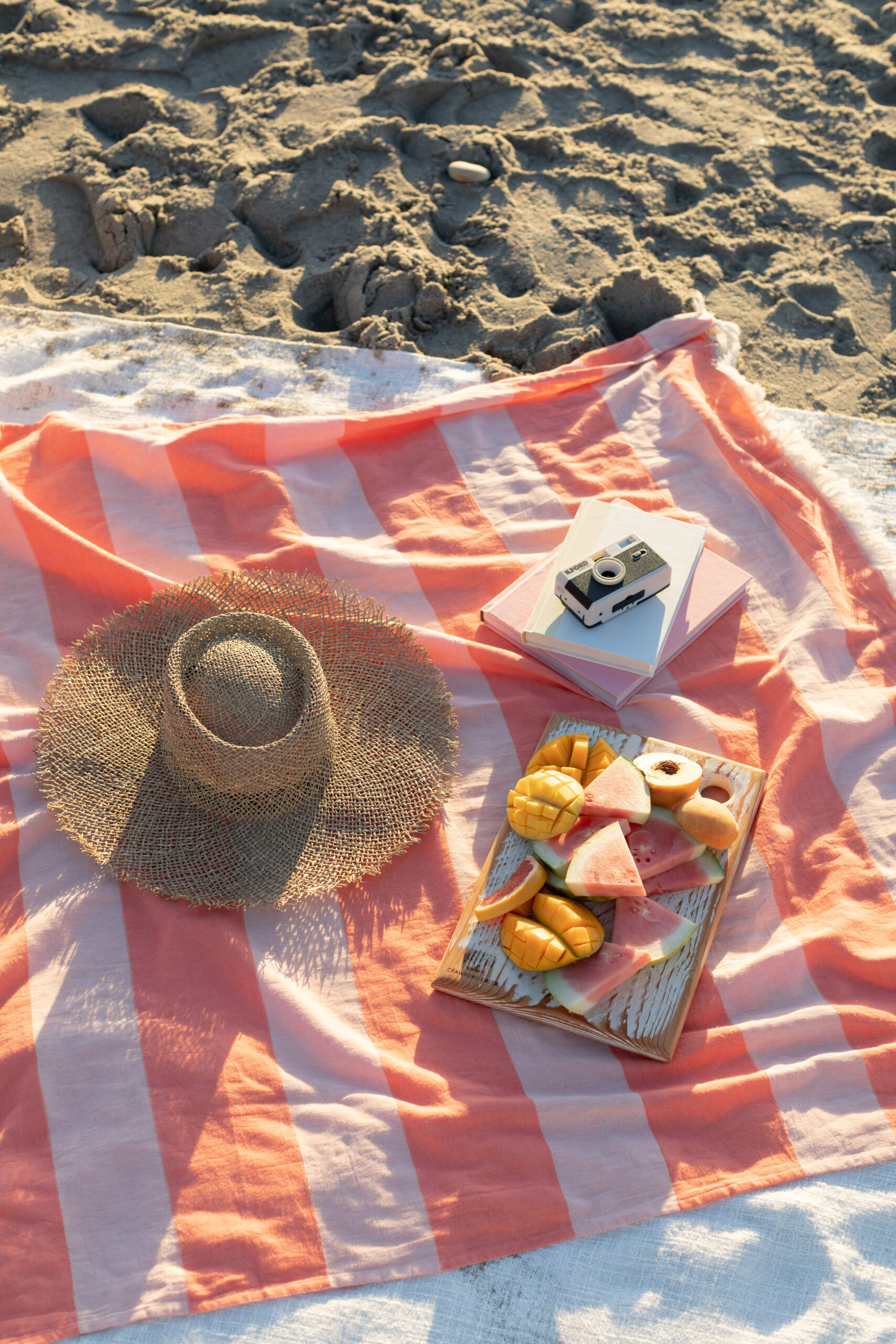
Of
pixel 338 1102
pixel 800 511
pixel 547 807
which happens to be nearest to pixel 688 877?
pixel 547 807

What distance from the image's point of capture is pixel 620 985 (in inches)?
73.6

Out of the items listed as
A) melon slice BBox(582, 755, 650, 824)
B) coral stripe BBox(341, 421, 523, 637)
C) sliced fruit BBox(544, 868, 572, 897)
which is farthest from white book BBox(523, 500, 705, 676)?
sliced fruit BBox(544, 868, 572, 897)

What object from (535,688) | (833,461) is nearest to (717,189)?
(833,461)

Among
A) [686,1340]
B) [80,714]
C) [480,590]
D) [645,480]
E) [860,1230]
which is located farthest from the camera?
[645,480]

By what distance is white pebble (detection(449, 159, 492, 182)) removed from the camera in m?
3.47

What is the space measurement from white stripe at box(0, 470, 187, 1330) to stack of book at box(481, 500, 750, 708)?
44.0 inches

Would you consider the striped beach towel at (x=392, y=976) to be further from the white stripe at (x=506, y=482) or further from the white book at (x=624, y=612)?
the white book at (x=624, y=612)

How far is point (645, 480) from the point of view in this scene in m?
2.81

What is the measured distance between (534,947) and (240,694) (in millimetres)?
728

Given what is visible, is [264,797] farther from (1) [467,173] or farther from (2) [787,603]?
(1) [467,173]

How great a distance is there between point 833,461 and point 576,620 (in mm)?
1198

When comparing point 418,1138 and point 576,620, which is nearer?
point 418,1138

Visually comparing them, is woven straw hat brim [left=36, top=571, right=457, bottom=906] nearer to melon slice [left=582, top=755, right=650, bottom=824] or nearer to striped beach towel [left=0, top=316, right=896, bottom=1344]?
striped beach towel [left=0, top=316, right=896, bottom=1344]

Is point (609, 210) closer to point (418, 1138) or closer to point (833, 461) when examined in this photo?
point (833, 461)
